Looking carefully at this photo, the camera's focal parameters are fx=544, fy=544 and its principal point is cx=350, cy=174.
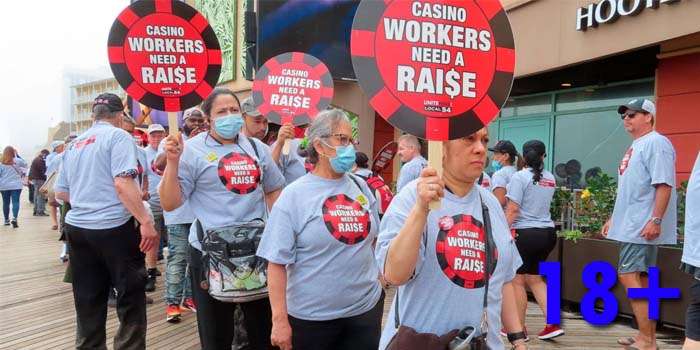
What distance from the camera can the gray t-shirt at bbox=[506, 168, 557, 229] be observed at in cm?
485

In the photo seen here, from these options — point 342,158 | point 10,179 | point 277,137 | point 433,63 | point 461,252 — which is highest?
point 433,63

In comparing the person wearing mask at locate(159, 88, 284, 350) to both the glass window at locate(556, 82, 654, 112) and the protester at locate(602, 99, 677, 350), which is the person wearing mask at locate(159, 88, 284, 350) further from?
the glass window at locate(556, 82, 654, 112)

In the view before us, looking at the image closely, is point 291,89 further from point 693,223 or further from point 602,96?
point 602,96

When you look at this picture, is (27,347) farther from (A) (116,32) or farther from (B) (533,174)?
(B) (533,174)

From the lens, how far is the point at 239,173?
3.20m

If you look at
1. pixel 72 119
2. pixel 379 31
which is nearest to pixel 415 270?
pixel 379 31

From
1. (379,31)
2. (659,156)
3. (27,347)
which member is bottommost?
(27,347)

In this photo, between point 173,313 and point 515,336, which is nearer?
point 515,336

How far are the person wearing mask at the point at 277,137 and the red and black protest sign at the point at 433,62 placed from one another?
2316 mm

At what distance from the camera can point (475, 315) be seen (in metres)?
1.97

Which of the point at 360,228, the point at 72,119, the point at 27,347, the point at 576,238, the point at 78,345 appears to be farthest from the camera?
the point at 72,119

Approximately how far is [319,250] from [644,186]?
2959 mm

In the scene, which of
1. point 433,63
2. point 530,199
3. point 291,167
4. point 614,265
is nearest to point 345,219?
point 433,63

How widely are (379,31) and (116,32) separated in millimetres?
2015
